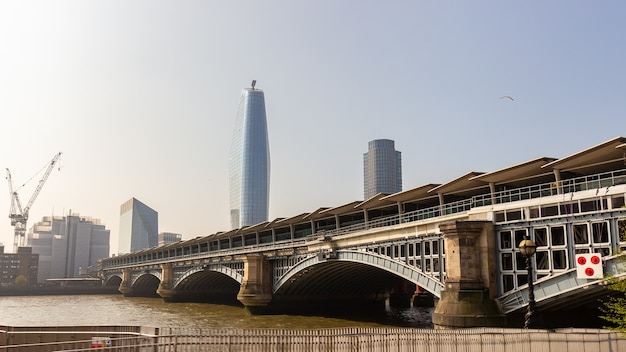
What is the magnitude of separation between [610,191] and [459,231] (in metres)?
8.95

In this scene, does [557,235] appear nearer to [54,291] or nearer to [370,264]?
[370,264]

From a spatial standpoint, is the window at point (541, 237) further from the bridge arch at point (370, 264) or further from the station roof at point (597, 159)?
the bridge arch at point (370, 264)

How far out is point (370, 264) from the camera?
48656 millimetres

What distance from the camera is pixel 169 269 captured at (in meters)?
105

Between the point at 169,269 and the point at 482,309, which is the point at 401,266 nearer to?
the point at 482,309

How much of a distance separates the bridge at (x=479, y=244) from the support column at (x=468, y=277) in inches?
2.4

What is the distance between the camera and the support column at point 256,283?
227 ft

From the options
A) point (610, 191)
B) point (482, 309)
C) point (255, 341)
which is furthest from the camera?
point (482, 309)

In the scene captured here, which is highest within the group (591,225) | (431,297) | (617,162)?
(617,162)

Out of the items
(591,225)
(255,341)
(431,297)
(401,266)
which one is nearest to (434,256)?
(401,266)

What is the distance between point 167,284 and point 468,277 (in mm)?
79610

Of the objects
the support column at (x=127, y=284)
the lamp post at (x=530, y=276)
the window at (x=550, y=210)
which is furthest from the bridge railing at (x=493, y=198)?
the support column at (x=127, y=284)

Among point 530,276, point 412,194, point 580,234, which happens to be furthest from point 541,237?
point 412,194

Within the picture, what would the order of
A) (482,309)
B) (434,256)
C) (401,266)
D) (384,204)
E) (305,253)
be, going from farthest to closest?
1. (305,253)
2. (384,204)
3. (401,266)
4. (434,256)
5. (482,309)
